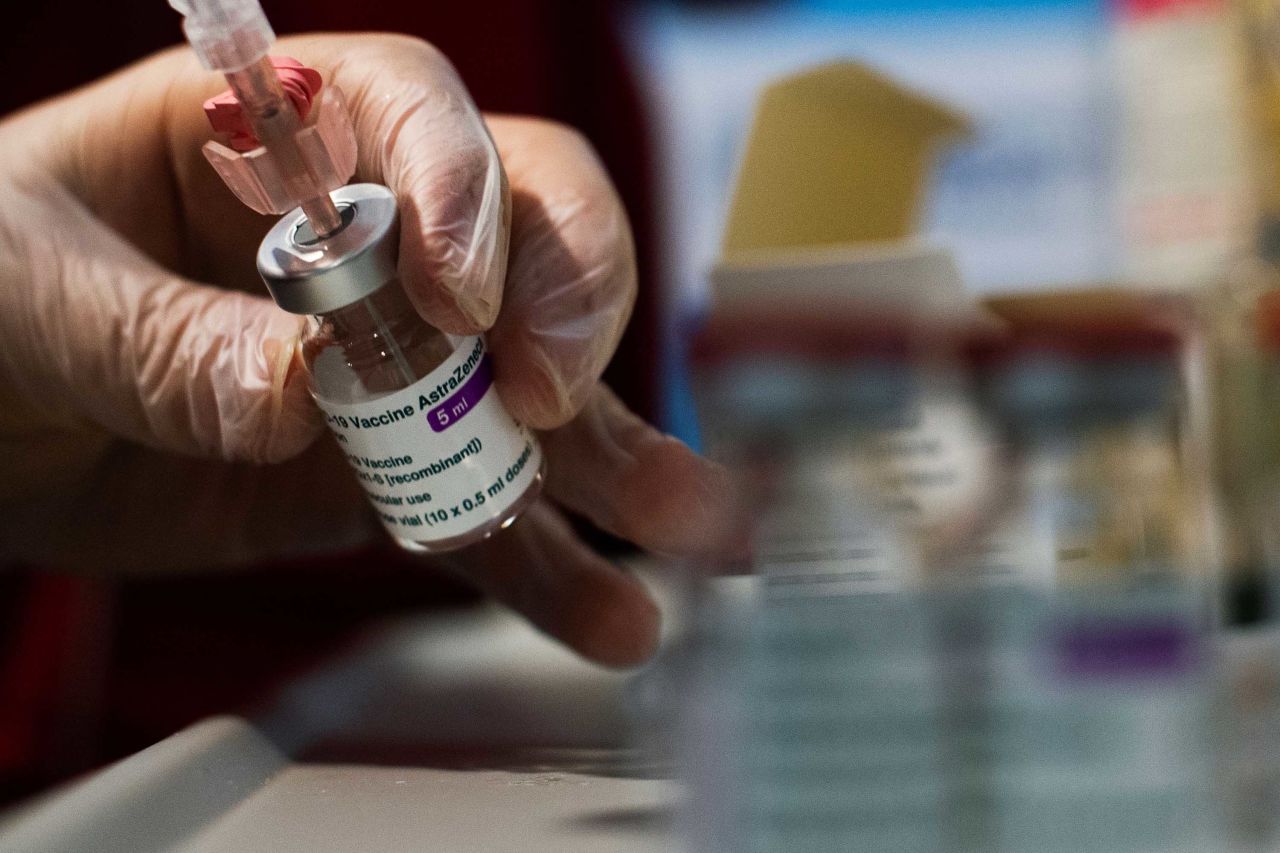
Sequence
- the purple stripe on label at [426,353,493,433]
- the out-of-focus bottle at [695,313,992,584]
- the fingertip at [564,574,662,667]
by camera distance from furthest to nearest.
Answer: the fingertip at [564,574,662,667] < the purple stripe on label at [426,353,493,433] < the out-of-focus bottle at [695,313,992,584]

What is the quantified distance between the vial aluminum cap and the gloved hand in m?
0.01

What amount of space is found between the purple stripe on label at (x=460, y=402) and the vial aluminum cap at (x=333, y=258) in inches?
1.9

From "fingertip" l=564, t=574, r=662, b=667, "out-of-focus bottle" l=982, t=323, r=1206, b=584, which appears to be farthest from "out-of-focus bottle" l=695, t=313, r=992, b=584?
"fingertip" l=564, t=574, r=662, b=667

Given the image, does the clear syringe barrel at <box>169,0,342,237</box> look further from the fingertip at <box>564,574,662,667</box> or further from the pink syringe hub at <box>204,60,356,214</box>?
the fingertip at <box>564,574,662,667</box>

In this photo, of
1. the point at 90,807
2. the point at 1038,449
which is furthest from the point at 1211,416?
the point at 90,807

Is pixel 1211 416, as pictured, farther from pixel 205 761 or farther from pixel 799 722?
pixel 205 761

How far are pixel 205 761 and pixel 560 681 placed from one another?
0.84 ft

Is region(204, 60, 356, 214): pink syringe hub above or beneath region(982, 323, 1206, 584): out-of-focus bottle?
above

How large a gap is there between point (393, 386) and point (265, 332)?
0.10 meters

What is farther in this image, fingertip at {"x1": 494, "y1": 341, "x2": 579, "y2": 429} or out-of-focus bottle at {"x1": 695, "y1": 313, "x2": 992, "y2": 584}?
fingertip at {"x1": 494, "y1": 341, "x2": 579, "y2": 429}

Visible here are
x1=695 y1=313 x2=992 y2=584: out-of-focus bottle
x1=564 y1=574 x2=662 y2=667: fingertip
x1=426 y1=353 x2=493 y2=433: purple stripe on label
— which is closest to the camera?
Result: x1=695 y1=313 x2=992 y2=584: out-of-focus bottle

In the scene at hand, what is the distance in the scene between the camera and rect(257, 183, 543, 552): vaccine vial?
41 centimetres

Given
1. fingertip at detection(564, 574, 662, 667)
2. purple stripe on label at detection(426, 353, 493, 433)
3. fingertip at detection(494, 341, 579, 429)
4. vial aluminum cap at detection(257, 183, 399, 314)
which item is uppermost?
vial aluminum cap at detection(257, 183, 399, 314)

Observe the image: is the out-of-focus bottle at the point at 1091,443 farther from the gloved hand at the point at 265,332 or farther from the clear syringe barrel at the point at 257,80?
the clear syringe barrel at the point at 257,80
